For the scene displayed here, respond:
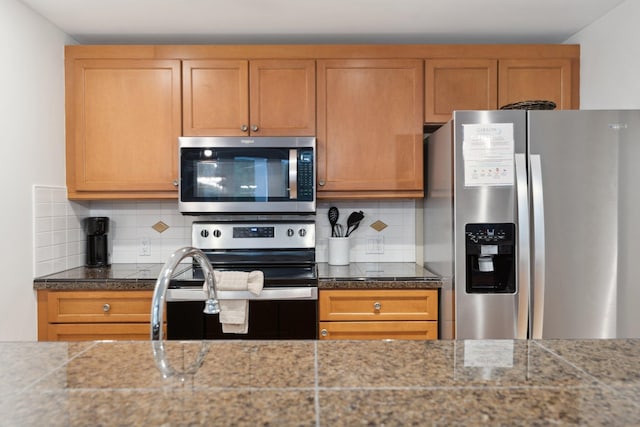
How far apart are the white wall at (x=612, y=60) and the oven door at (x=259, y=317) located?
1880 millimetres

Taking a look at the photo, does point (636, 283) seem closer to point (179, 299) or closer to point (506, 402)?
point (506, 402)

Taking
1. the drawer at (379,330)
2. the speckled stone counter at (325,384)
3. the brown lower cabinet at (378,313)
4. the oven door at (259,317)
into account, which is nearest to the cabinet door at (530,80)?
the brown lower cabinet at (378,313)

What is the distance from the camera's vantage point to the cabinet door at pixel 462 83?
8.55ft

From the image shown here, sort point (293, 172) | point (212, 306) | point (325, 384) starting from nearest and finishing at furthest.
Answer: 1. point (325, 384)
2. point (212, 306)
3. point (293, 172)

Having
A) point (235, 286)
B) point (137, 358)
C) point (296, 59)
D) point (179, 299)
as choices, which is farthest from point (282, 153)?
point (137, 358)

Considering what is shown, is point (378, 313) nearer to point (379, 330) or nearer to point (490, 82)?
point (379, 330)

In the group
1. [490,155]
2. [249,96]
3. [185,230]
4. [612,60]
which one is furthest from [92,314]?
[612,60]

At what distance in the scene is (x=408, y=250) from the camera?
2.98m

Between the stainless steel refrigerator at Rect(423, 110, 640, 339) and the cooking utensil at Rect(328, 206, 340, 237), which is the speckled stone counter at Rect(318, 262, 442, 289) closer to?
the stainless steel refrigerator at Rect(423, 110, 640, 339)

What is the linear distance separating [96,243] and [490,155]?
2351 millimetres

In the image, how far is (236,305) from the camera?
2.24 m

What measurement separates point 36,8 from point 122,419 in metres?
2.46

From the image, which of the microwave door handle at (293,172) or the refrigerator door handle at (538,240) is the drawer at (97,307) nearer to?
the microwave door handle at (293,172)

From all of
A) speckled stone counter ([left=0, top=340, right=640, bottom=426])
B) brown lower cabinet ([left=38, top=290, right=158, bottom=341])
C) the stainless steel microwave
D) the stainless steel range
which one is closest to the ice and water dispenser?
the stainless steel range
